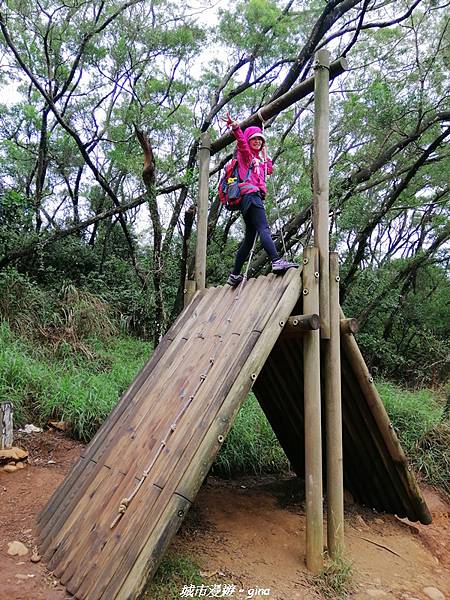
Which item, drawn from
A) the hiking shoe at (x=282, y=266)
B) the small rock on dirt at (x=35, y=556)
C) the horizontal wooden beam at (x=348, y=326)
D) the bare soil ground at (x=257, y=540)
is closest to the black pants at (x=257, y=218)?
the hiking shoe at (x=282, y=266)

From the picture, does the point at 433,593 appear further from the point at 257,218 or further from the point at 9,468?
the point at 9,468

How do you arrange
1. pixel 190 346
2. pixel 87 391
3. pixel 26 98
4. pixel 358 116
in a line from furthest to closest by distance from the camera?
pixel 26 98, pixel 358 116, pixel 87 391, pixel 190 346

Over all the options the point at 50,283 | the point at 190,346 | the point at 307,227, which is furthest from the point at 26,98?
the point at 190,346

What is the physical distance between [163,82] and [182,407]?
401 inches

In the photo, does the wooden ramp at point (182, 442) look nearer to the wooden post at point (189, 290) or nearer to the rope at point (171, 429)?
the rope at point (171, 429)

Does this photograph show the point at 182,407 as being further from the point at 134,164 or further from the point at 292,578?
the point at 134,164

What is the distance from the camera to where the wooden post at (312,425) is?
11.1 feet

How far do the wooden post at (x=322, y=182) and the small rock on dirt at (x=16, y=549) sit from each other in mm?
2732

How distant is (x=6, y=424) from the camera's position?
5.02 m

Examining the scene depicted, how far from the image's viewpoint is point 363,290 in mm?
12391

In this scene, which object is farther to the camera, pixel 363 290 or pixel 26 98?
pixel 26 98

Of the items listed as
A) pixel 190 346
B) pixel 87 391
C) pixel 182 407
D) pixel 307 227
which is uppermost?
pixel 307 227

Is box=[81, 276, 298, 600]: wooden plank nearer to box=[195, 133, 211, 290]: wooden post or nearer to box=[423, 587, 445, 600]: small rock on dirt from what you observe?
box=[195, 133, 211, 290]: wooden post

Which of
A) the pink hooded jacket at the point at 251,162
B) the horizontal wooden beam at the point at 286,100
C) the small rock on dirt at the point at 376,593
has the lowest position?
the small rock on dirt at the point at 376,593
